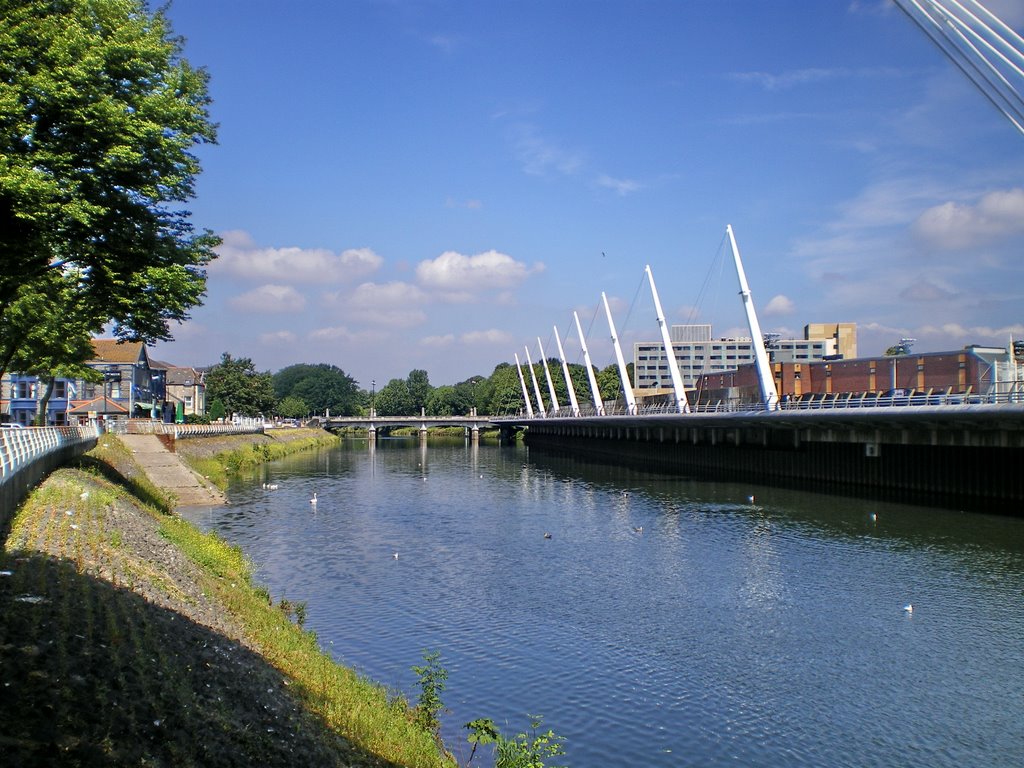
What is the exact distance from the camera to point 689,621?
85.5ft

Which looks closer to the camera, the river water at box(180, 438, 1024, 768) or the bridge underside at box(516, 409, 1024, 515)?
the river water at box(180, 438, 1024, 768)

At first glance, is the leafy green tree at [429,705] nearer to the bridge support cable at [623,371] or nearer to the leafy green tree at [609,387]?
the bridge support cable at [623,371]

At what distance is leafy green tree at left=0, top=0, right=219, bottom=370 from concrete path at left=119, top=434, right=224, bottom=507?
2452cm

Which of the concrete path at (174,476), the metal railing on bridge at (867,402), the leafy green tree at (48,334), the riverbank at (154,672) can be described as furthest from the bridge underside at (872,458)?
the leafy green tree at (48,334)

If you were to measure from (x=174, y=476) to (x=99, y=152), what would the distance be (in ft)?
117

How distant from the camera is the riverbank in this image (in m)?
10.3

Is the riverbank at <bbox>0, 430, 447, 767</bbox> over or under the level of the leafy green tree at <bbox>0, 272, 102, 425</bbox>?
under

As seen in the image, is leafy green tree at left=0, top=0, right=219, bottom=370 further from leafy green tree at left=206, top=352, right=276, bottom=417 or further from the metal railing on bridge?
leafy green tree at left=206, top=352, right=276, bottom=417

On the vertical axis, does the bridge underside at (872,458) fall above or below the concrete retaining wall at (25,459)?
below

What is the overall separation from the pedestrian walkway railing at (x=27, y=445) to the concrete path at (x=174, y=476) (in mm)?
7489

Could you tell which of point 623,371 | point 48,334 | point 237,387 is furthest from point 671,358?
point 237,387

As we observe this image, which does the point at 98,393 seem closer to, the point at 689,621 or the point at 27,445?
the point at 27,445

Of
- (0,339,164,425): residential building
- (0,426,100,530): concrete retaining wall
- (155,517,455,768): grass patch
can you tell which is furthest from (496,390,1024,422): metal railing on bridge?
(0,339,164,425): residential building

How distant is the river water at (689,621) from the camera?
1795cm
